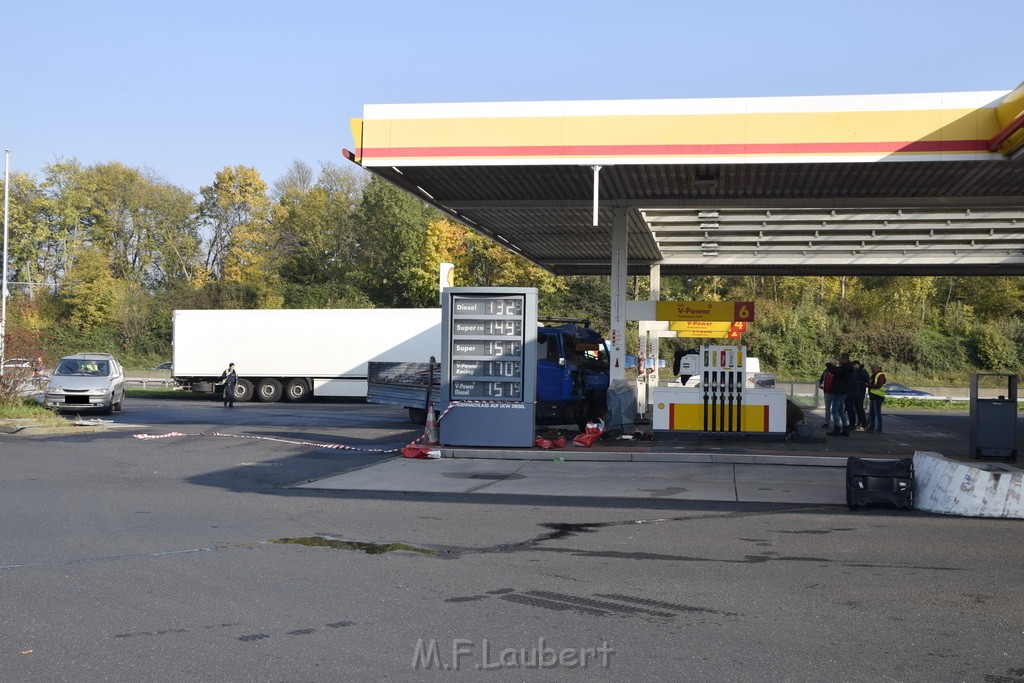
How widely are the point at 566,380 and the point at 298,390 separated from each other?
18084 mm

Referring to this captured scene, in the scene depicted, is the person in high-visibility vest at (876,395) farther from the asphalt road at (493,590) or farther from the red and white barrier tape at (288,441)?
the asphalt road at (493,590)

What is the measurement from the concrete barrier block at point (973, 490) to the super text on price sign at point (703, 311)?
36.1 ft

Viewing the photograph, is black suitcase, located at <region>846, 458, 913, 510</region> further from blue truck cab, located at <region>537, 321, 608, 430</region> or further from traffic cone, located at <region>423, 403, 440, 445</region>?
blue truck cab, located at <region>537, 321, 608, 430</region>

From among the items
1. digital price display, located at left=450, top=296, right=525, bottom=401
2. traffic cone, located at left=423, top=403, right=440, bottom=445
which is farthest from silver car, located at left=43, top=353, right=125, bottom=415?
digital price display, located at left=450, top=296, right=525, bottom=401

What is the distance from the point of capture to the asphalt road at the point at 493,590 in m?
5.41

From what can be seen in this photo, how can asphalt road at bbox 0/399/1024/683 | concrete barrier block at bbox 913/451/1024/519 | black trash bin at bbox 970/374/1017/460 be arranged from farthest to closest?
black trash bin at bbox 970/374/1017/460, concrete barrier block at bbox 913/451/1024/519, asphalt road at bbox 0/399/1024/683

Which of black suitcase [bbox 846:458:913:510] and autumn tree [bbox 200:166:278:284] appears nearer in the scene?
black suitcase [bbox 846:458:913:510]

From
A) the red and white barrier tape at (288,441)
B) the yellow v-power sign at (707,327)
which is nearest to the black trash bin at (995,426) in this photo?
the yellow v-power sign at (707,327)

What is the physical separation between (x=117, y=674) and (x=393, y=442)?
48.3ft

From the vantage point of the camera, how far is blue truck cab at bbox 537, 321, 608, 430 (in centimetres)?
2053

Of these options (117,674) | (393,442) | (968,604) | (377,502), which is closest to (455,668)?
(117,674)

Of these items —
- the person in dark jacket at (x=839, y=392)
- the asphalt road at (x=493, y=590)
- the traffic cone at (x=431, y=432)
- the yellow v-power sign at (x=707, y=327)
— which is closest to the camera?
the asphalt road at (x=493, y=590)

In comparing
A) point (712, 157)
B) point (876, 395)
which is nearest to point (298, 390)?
point (876, 395)

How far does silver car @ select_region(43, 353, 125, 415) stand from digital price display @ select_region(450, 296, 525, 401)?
45.2 ft
